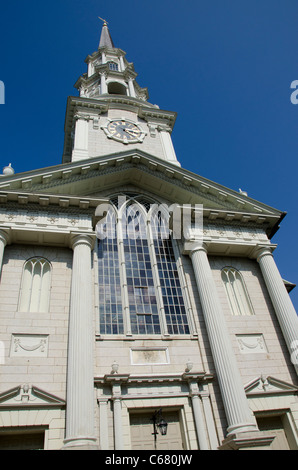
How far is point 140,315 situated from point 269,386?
5450 millimetres

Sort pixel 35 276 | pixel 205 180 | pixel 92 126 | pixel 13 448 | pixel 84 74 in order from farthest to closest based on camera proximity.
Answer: pixel 84 74, pixel 92 126, pixel 205 180, pixel 35 276, pixel 13 448

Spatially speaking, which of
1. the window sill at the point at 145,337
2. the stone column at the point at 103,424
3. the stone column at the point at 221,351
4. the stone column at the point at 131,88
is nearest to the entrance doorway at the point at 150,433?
the stone column at the point at 103,424

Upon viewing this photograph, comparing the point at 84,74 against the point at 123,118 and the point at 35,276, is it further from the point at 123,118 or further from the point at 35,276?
the point at 35,276

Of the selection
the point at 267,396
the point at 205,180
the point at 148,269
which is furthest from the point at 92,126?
the point at 267,396

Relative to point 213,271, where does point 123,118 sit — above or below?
above

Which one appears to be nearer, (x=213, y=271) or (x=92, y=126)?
(x=213, y=271)

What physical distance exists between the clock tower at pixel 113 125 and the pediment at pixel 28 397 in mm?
12999

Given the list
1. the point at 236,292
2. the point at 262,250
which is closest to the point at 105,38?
the point at 262,250

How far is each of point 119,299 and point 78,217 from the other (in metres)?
3.94

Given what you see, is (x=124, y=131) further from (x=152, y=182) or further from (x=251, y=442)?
(x=251, y=442)

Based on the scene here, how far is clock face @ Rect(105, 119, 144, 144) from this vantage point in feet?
76.8

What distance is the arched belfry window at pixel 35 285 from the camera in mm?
13391

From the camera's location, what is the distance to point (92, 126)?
2391 cm

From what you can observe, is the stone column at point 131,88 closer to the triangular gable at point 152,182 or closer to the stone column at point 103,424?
the triangular gable at point 152,182
